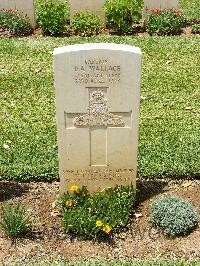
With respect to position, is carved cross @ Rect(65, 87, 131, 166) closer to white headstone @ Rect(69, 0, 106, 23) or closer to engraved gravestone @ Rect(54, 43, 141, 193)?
engraved gravestone @ Rect(54, 43, 141, 193)

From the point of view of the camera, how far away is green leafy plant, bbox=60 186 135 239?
589 cm

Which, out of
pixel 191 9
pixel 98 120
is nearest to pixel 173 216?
pixel 98 120

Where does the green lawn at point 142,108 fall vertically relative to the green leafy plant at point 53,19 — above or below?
below

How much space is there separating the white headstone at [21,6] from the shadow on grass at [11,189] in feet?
19.6

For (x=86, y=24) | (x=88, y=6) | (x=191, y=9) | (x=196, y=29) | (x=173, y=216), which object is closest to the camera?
(x=173, y=216)

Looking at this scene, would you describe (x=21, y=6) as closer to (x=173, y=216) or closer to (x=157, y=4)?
(x=157, y=4)

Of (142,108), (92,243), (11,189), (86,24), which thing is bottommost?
(92,243)

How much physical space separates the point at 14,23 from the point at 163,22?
3167 millimetres

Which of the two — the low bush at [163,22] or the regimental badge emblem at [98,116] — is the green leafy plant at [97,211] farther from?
the low bush at [163,22]

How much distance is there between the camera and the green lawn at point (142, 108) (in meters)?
7.24

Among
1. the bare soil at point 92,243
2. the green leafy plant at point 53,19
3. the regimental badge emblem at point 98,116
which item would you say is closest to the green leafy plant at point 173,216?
the bare soil at point 92,243

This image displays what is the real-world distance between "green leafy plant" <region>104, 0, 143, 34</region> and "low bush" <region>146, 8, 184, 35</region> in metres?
0.33

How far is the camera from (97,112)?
5.86 meters

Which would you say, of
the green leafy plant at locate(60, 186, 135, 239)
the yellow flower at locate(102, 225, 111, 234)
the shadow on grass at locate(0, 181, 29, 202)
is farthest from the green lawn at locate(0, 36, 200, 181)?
the yellow flower at locate(102, 225, 111, 234)
